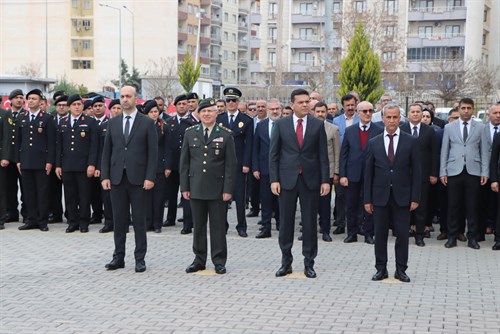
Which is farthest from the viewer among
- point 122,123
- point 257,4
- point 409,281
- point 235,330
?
point 257,4

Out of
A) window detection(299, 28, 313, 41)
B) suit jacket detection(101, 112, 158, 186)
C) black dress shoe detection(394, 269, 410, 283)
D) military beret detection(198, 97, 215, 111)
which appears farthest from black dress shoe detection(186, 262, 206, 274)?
window detection(299, 28, 313, 41)

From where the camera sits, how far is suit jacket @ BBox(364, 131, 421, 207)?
32.3ft

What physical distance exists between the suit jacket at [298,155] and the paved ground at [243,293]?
4.03 feet

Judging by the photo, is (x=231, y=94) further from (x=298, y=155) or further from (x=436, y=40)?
(x=436, y=40)

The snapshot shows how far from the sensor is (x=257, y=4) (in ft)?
347

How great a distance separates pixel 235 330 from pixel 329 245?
17.3 ft

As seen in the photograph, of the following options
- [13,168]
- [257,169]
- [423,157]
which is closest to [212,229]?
[257,169]

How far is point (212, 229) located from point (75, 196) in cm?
440

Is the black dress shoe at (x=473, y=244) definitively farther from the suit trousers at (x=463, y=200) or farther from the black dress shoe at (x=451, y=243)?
the black dress shoe at (x=451, y=243)

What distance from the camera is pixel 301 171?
398 inches

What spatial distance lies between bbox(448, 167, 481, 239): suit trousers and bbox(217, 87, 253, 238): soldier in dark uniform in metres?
3.34

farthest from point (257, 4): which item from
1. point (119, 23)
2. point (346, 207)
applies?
point (346, 207)

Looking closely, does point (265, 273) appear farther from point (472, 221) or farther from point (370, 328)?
point (472, 221)

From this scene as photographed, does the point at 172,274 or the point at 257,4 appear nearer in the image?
the point at 172,274
